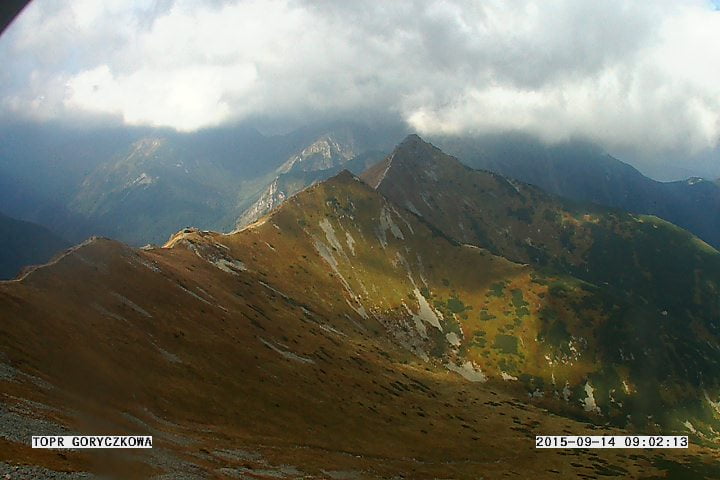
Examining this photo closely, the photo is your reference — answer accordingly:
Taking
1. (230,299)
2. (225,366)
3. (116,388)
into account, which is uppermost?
(230,299)

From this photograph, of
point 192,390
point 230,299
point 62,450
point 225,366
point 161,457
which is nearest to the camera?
point 62,450

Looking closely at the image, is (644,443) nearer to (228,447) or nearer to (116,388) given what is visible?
(228,447)

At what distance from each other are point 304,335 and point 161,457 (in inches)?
4125

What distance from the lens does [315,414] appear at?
10012 centimetres

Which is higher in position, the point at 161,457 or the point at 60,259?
the point at 60,259

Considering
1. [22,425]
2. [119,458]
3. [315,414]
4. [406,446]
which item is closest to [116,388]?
[22,425]

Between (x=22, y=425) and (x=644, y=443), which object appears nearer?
(x=22, y=425)

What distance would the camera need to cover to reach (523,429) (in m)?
148

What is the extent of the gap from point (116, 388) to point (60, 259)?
53.0 metres

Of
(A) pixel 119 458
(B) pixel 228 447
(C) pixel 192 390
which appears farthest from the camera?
(C) pixel 192 390

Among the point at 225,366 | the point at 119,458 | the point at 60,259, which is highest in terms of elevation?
the point at 60,259

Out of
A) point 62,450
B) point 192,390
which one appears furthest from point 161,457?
point 192,390

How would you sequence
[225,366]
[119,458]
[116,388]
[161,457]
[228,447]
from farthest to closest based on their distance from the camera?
[225,366] → [228,447] → [116,388] → [161,457] → [119,458]

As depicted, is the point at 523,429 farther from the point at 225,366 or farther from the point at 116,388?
the point at 116,388
